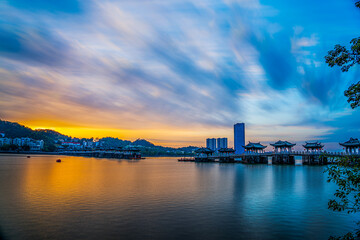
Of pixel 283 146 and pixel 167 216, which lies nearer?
pixel 167 216

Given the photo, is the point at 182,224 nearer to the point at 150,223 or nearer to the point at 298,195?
the point at 150,223

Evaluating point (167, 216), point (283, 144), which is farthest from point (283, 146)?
point (167, 216)

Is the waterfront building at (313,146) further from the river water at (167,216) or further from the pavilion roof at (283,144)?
the river water at (167,216)

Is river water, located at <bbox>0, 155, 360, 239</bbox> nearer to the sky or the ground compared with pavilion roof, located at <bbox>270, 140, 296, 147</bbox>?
nearer to the ground

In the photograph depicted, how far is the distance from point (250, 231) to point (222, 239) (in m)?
2.49

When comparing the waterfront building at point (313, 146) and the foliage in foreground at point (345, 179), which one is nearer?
the foliage in foreground at point (345, 179)

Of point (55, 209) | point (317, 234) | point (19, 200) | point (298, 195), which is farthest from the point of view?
point (298, 195)

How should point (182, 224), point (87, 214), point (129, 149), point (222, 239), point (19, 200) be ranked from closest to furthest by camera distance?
point (222, 239), point (182, 224), point (87, 214), point (19, 200), point (129, 149)

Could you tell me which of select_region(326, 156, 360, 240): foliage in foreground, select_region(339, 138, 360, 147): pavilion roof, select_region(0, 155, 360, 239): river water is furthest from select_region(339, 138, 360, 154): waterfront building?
select_region(326, 156, 360, 240): foliage in foreground

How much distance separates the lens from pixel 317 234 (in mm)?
14125

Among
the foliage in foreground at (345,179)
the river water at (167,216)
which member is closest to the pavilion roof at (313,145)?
the river water at (167,216)

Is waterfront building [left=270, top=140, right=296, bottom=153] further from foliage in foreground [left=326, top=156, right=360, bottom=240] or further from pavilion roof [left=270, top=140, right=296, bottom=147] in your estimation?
foliage in foreground [left=326, top=156, right=360, bottom=240]

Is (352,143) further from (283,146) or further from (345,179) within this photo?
(345,179)

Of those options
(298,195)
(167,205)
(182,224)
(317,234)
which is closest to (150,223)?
(182,224)
